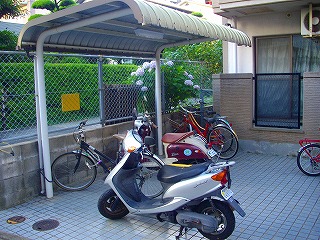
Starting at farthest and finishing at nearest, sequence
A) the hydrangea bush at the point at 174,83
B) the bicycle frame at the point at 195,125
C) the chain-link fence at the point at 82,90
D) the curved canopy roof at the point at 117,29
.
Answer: the hydrangea bush at the point at 174,83 → the bicycle frame at the point at 195,125 → the chain-link fence at the point at 82,90 → the curved canopy roof at the point at 117,29

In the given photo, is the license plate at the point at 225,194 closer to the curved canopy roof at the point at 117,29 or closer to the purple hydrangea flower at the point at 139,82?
the curved canopy roof at the point at 117,29

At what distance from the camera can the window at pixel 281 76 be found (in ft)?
28.1

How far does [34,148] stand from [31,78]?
1.33 metres

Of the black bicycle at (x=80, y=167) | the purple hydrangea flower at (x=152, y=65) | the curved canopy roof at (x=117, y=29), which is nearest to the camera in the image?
the curved canopy roof at (x=117, y=29)

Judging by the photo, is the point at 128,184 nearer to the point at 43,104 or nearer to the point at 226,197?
the point at 226,197

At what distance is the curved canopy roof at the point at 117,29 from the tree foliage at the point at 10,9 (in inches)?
177

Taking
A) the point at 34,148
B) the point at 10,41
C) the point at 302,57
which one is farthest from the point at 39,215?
the point at 302,57

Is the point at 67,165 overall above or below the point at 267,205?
above

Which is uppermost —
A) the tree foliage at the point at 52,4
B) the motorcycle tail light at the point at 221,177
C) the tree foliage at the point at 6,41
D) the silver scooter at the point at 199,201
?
the tree foliage at the point at 52,4

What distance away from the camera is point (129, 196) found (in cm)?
484

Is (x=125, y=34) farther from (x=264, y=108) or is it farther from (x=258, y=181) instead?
(x=264, y=108)

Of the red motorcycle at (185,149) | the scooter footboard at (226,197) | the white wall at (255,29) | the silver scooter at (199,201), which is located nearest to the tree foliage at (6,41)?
the red motorcycle at (185,149)

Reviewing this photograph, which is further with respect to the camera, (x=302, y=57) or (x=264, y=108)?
(x=302, y=57)

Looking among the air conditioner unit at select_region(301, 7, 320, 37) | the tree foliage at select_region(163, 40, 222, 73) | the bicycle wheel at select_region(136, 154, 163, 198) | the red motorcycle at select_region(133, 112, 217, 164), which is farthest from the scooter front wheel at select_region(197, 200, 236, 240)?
the tree foliage at select_region(163, 40, 222, 73)
